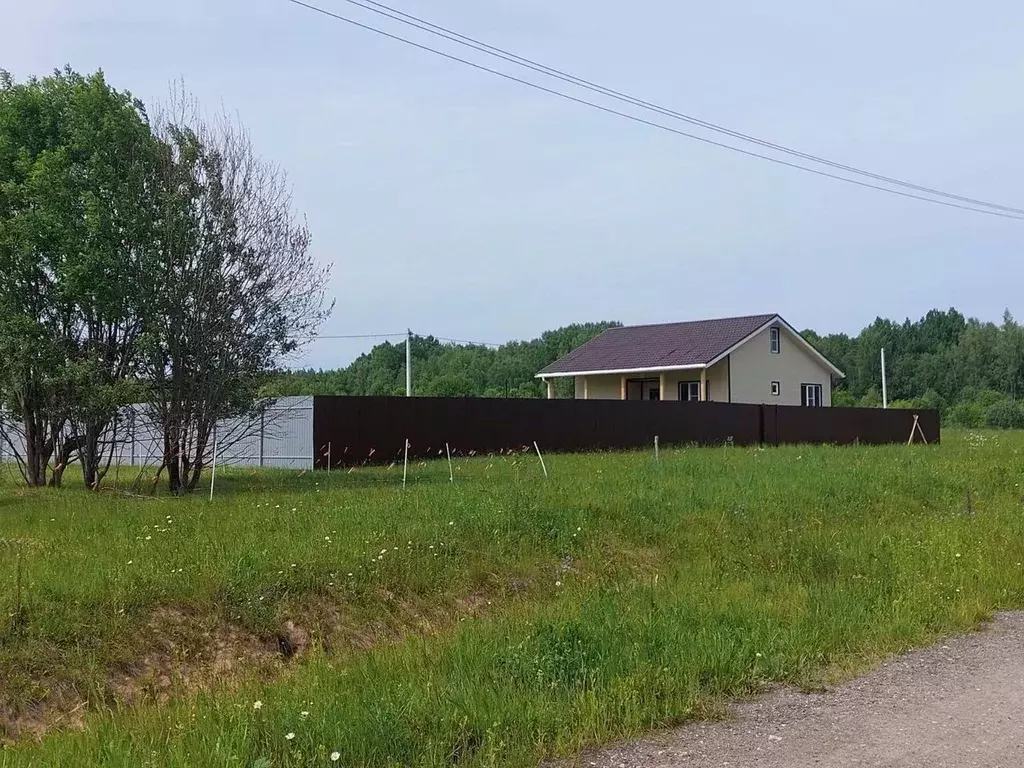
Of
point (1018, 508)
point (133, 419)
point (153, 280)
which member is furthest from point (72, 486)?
point (1018, 508)

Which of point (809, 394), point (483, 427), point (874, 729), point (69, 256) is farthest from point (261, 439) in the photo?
point (809, 394)

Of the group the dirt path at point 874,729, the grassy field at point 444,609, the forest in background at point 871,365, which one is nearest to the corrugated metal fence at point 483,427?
the grassy field at point 444,609

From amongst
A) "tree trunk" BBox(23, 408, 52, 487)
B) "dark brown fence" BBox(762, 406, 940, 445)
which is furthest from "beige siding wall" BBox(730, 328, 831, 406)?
"tree trunk" BBox(23, 408, 52, 487)

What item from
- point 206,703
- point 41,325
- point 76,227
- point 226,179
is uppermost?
point 226,179

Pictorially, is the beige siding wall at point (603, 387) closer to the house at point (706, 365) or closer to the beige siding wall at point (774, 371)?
the house at point (706, 365)

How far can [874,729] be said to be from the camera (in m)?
5.00

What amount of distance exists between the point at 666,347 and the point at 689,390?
2091 mm

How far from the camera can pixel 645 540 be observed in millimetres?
10984

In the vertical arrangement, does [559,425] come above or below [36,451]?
above

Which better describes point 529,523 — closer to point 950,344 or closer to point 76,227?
point 76,227

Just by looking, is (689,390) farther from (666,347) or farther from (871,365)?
Answer: (871,365)

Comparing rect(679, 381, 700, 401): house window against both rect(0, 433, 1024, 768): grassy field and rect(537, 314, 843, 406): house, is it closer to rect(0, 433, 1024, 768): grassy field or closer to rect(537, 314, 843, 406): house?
rect(537, 314, 843, 406): house

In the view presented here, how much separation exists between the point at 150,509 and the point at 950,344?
10154 cm

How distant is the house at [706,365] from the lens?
124 ft
